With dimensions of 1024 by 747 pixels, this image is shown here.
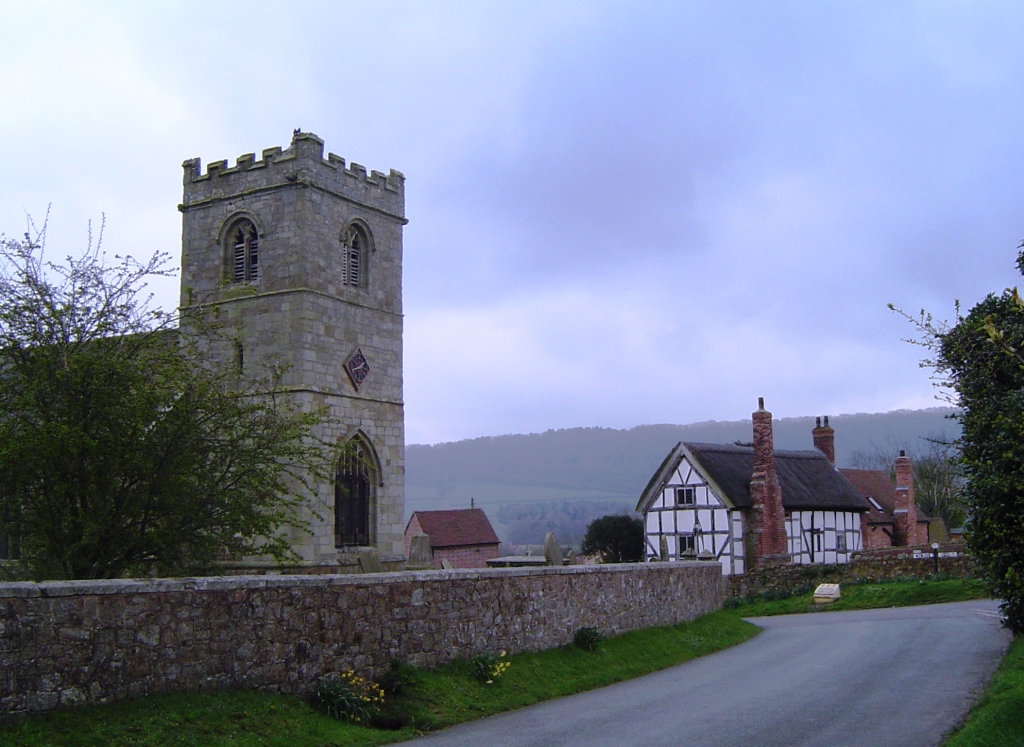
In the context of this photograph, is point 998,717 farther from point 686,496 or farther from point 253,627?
point 686,496

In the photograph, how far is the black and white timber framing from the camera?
3822 cm

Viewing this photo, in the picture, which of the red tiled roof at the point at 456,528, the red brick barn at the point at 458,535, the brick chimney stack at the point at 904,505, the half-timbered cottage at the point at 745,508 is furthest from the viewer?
the red tiled roof at the point at 456,528

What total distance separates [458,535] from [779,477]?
2488cm

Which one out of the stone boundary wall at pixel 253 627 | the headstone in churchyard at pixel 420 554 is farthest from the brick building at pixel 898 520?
the stone boundary wall at pixel 253 627

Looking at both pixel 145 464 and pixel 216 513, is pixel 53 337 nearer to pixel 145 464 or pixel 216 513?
pixel 145 464

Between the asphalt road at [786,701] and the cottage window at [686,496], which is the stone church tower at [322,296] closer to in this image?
the asphalt road at [786,701]

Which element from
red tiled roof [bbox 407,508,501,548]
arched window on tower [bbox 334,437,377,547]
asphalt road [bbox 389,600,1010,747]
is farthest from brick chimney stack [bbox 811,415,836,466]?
arched window on tower [bbox 334,437,377,547]

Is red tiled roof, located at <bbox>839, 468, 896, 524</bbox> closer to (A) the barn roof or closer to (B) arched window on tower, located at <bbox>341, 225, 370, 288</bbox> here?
(A) the barn roof

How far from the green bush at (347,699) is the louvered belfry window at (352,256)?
16.3m

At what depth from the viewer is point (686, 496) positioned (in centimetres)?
3931

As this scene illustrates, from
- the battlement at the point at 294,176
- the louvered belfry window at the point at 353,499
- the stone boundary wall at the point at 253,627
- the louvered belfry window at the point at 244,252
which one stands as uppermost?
the battlement at the point at 294,176

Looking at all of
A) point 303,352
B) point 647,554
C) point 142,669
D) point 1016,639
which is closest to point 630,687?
point 1016,639

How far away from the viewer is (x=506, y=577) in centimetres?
1540

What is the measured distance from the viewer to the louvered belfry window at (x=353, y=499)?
26.1 metres
